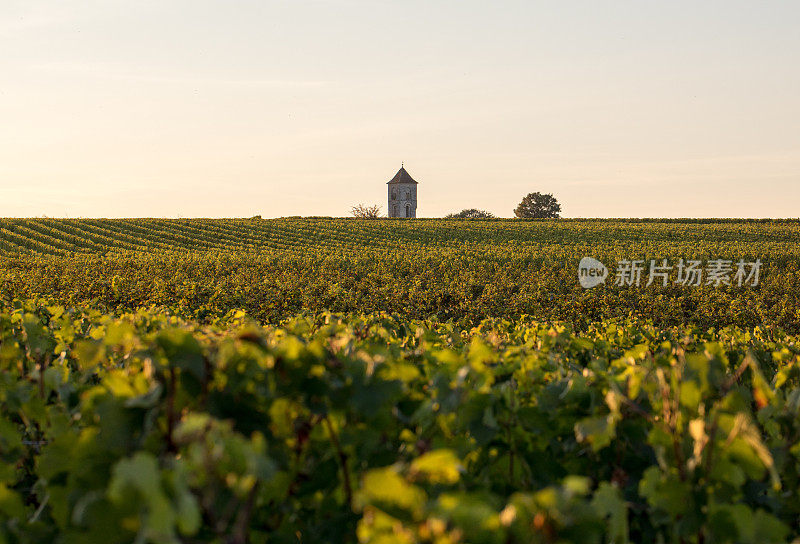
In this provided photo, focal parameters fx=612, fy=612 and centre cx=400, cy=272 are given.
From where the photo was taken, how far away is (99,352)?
1427mm

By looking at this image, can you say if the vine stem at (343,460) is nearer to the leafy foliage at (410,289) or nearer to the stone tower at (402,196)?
the leafy foliage at (410,289)

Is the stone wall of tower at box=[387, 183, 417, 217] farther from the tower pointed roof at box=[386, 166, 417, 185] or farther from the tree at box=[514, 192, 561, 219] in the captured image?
the tree at box=[514, 192, 561, 219]

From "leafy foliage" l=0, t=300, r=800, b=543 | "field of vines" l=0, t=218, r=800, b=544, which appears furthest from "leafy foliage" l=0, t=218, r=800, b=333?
"leafy foliage" l=0, t=300, r=800, b=543

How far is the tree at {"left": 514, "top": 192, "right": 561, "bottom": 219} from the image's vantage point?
105812mm

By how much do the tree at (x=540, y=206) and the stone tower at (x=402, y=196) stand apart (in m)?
19.4

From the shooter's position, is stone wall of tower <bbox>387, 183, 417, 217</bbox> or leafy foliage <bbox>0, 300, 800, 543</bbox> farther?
stone wall of tower <bbox>387, 183, 417, 217</bbox>

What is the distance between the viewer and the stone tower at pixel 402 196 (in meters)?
109

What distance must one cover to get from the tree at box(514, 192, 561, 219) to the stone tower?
19416mm

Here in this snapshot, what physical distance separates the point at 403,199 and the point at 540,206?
2401 cm

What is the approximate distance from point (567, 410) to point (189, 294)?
16.3m

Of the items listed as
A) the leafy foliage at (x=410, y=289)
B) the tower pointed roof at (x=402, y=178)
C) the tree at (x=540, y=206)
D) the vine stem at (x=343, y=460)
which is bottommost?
the leafy foliage at (x=410, y=289)

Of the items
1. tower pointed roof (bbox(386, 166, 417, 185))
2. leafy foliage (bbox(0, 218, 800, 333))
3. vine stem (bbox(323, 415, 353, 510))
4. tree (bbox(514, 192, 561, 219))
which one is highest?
tower pointed roof (bbox(386, 166, 417, 185))

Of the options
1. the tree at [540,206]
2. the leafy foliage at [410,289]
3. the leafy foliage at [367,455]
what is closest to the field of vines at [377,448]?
the leafy foliage at [367,455]

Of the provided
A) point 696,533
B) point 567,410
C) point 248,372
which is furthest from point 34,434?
point 696,533
